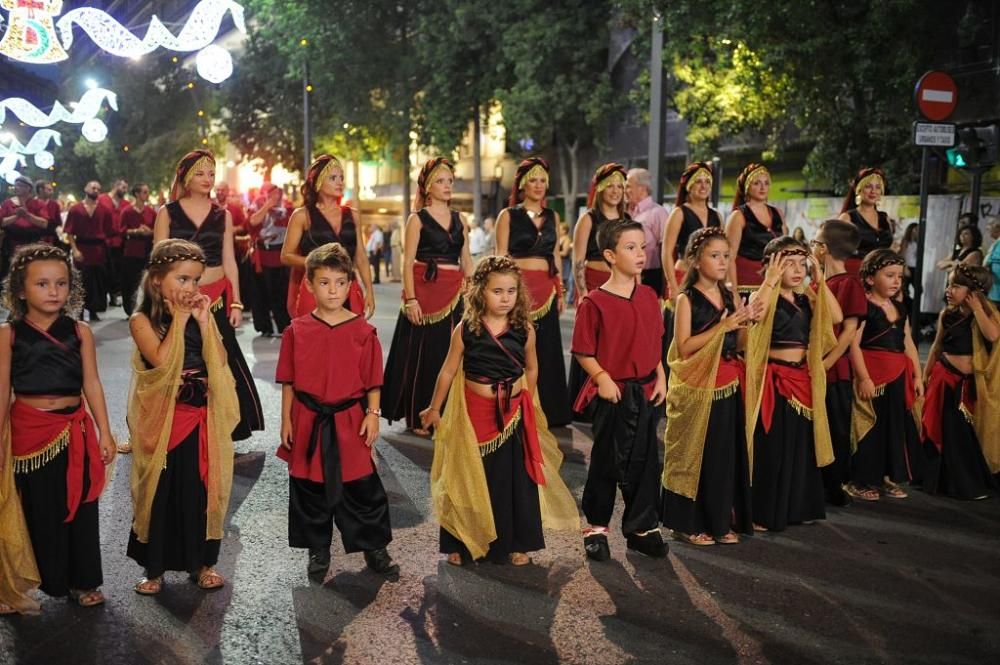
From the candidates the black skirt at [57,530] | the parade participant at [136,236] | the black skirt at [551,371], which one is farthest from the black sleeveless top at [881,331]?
the parade participant at [136,236]

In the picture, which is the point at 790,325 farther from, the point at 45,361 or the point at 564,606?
the point at 45,361

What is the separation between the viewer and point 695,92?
23.3 metres

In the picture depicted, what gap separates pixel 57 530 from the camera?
14.9 feet

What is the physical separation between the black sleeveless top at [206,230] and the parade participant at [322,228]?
647mm

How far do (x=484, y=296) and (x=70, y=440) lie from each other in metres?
2.04

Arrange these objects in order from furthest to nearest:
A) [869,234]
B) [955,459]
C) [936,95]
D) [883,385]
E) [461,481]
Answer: [936,95] < [869,234] < [955,459] < [883,385] < [461,481]

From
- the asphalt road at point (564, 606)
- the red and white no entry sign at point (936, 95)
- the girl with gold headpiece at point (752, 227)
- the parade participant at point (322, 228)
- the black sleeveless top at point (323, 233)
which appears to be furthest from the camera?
the red and white no entry sign at point (936, 95)

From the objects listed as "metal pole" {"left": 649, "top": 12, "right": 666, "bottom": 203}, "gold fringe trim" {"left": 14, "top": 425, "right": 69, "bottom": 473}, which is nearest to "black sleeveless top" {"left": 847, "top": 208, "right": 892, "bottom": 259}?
"gold fringe trim" {"left": 14, "top": 425, "right": 69, "bottom": 473}

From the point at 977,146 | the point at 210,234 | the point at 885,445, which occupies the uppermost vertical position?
the point at 977,146

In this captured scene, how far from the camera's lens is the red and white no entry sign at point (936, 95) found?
36.1 feet

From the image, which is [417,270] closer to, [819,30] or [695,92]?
[819,30]

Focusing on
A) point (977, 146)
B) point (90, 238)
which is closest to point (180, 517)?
point (977, 146)

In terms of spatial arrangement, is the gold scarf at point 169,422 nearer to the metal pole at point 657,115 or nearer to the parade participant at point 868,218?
the parade participant at point 868,218

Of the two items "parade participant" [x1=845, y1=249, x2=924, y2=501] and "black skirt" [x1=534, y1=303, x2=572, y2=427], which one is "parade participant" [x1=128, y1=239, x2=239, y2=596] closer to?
"black skirt" [x1=534, y1=303, x2=572, y2=427]
